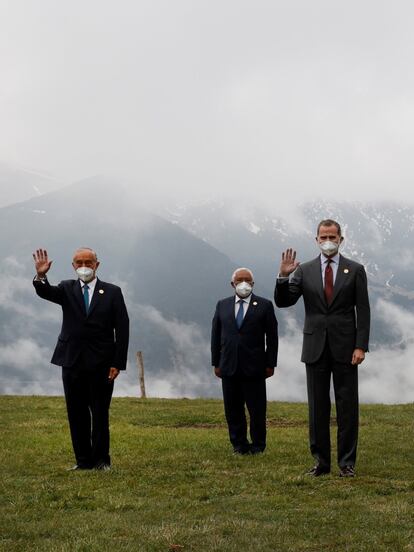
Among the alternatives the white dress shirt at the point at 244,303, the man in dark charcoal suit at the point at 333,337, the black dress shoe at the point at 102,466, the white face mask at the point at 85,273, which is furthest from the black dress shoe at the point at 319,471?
the white face mask at the point at 85,273

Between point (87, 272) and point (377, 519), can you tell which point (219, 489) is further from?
point (87, 272)

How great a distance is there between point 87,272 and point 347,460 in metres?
4.88

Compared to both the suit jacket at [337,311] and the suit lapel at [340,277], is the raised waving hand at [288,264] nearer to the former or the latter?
the suit jacket at [337,311]

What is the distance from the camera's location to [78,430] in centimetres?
1153

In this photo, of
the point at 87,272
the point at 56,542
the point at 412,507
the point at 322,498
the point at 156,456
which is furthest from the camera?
the point at 156,456

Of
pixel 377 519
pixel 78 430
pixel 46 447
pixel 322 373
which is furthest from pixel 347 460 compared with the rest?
pixel 46 447

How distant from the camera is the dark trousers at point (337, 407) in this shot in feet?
34.2

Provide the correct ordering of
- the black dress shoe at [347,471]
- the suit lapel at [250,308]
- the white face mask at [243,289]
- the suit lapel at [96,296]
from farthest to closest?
1. the suit lapel at [250,308]
2. the white face mask at [243,289]
3. the suit lapel at [96,296]
4. the black dress shoe at [347,471]

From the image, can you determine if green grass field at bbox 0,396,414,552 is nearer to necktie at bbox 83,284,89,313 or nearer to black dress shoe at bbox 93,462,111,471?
black dress shoe at bbox 93,462,111,471

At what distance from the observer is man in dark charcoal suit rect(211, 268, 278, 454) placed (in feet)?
44.4

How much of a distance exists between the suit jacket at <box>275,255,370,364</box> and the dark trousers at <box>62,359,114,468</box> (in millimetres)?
3253

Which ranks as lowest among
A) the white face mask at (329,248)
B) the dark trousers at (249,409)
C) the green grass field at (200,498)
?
the green grass field at (200,498)

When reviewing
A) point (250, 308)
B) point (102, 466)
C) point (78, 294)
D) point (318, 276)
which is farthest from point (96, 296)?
point (318, 276)

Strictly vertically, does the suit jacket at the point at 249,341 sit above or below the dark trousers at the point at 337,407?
above
